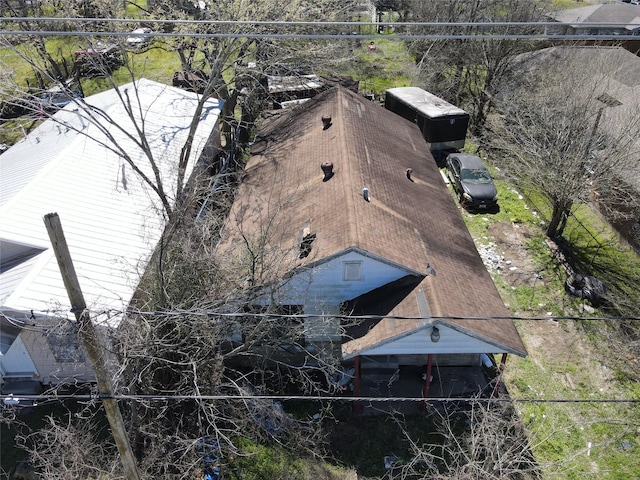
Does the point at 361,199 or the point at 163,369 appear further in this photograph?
the point at 361,199

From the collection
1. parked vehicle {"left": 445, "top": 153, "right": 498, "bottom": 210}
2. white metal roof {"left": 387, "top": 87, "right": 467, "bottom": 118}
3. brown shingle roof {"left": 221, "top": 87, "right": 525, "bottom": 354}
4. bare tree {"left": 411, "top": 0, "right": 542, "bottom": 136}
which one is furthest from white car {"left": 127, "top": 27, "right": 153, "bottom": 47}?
bare tree {"left": 411, "top": 0, "right": 542, "bottom": 136}

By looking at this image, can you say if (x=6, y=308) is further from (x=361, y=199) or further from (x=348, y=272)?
(x=361, y=199)

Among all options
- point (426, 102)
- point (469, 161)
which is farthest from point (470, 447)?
point (426, 102)

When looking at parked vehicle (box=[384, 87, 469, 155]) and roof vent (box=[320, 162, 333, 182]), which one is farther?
parked vehicle (box=[384, 87, 469, 155])

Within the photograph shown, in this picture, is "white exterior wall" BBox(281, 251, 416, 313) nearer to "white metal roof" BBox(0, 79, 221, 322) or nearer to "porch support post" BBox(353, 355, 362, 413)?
"porch support post" BBox(353, 355, 362, 413)

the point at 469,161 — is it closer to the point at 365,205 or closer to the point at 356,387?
the point at 365,205

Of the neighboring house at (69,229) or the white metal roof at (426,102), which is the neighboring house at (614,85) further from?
the neighboring house at (69,229)

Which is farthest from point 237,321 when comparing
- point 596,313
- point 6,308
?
point 596,313
